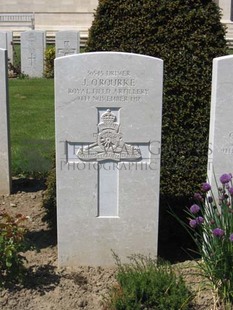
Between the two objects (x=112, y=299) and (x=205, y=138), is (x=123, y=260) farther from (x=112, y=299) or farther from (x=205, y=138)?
(x=205, y=138)

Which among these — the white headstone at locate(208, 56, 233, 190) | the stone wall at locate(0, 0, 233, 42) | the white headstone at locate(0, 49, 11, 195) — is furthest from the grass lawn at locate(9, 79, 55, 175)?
the stone wall at locate(0, 0, 233, 42)

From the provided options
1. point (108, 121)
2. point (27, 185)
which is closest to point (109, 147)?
point (108, 121)

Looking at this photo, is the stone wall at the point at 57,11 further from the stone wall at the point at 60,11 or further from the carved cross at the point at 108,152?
the carved cross at the point at 108,152

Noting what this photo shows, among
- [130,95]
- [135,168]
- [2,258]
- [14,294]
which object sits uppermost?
[130,95]

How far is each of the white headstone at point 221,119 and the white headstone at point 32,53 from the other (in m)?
11.7

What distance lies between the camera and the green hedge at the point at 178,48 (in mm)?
4719

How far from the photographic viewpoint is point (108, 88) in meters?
3.96

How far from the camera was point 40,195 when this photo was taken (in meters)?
5.96

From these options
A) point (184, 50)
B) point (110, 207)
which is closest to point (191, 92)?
point (184, 50)

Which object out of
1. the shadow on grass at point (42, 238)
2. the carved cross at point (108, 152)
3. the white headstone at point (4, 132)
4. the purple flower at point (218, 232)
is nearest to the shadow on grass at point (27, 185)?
the white headstone at point (4, 132)

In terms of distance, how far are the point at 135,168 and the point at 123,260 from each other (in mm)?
726

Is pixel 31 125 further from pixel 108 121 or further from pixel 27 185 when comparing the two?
pixel 108 121

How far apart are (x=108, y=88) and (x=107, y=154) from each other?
18.3 inches

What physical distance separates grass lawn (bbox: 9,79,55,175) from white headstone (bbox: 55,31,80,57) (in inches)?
46.4
